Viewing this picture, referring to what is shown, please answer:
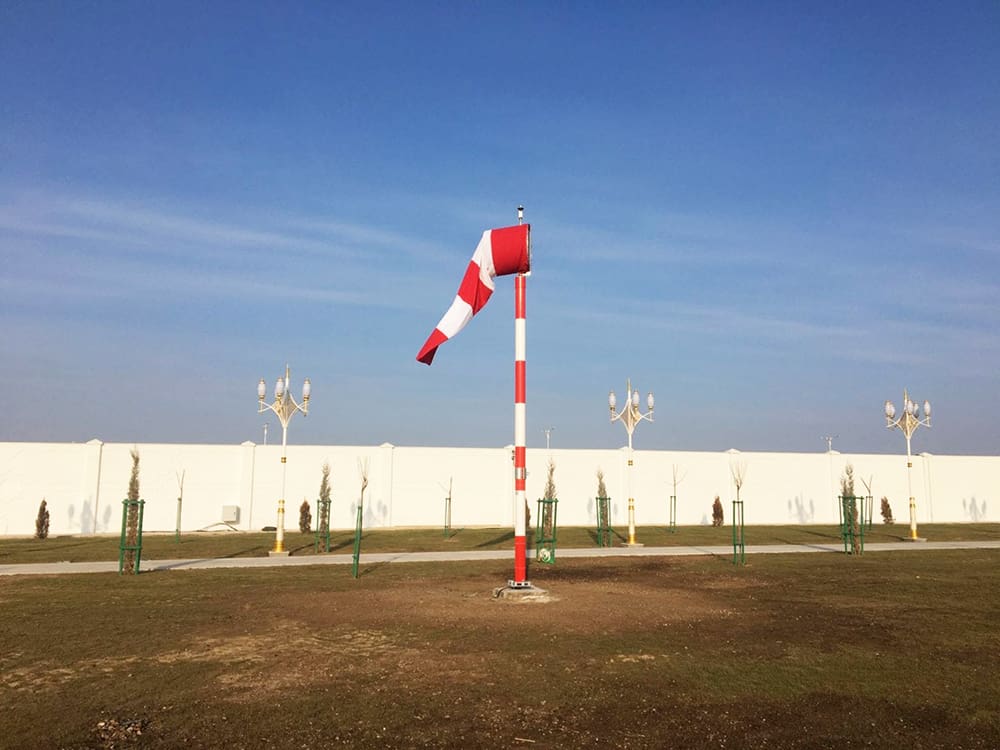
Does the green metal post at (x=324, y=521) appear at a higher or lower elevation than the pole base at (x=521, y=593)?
higher

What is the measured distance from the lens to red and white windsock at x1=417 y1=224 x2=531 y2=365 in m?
15.9

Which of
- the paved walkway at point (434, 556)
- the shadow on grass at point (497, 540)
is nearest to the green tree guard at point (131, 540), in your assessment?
the paved walkway at point (434, 556)

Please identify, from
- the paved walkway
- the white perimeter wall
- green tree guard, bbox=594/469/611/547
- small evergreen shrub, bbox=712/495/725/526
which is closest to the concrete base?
the paved walkway

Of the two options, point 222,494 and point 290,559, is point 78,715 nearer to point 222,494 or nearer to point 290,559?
point 290,559

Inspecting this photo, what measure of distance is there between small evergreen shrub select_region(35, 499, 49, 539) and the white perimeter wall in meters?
0.64

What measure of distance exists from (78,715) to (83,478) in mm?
28034

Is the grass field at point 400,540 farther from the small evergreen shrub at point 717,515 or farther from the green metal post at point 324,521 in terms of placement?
the small evergreen shrub at point 717,515

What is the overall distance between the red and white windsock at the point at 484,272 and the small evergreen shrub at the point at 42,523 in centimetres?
2279

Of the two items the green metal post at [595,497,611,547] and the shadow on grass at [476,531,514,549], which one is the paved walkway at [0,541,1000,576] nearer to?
the green metal post at [595,497,611,547]

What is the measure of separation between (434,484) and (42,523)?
1618 centimetres

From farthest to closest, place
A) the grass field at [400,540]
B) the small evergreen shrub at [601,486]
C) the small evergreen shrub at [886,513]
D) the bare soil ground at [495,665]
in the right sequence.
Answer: the small evergreen shrub at [886,513], the small evergreen shrub at [601,486], the grass field at [400,540], the bare soil ground at [495,665]

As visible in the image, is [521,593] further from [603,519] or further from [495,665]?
[603,519]

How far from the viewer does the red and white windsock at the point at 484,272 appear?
52.0 feet

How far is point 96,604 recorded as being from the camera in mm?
13727
